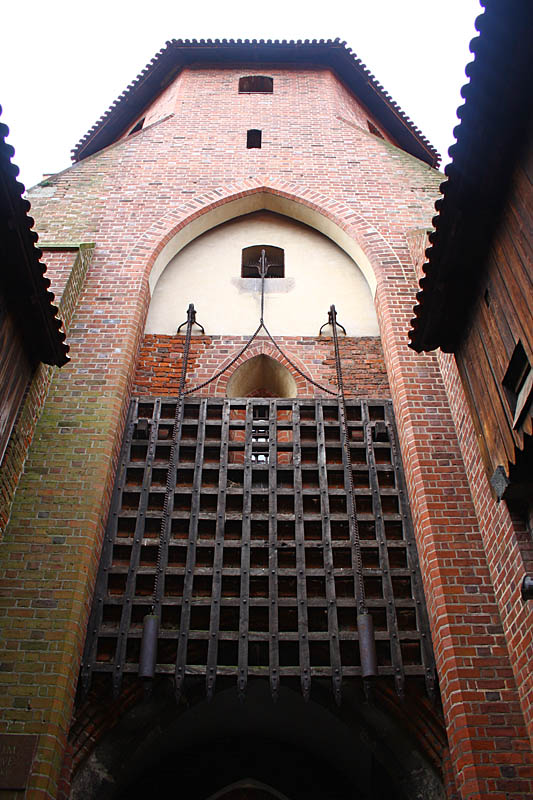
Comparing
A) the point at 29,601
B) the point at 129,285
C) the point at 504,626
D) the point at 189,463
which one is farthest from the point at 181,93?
the point at 504,626

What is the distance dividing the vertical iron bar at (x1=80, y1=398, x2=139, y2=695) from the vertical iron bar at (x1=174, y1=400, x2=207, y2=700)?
2.14ft

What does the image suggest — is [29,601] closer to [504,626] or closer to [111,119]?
[504,626]

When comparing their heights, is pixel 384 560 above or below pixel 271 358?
below

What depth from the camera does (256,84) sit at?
38.6 feet

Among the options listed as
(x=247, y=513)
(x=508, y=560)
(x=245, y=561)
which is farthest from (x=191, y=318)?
(x=508, y=560)

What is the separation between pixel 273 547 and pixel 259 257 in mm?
4601

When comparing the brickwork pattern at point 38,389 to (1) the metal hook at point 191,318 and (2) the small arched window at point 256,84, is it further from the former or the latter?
(2) the small arched window at point 256,84

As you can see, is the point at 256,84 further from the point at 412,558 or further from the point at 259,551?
the point at 412,558

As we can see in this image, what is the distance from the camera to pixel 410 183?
912 centimetres

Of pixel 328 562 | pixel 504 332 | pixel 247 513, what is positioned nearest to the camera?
pixel 504 332

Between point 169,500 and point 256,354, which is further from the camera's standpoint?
point 256,354

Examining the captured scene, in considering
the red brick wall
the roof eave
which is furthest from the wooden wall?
the roof eave

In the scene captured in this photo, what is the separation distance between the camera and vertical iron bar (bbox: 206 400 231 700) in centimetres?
495

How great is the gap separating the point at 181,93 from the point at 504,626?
32.4 ft
